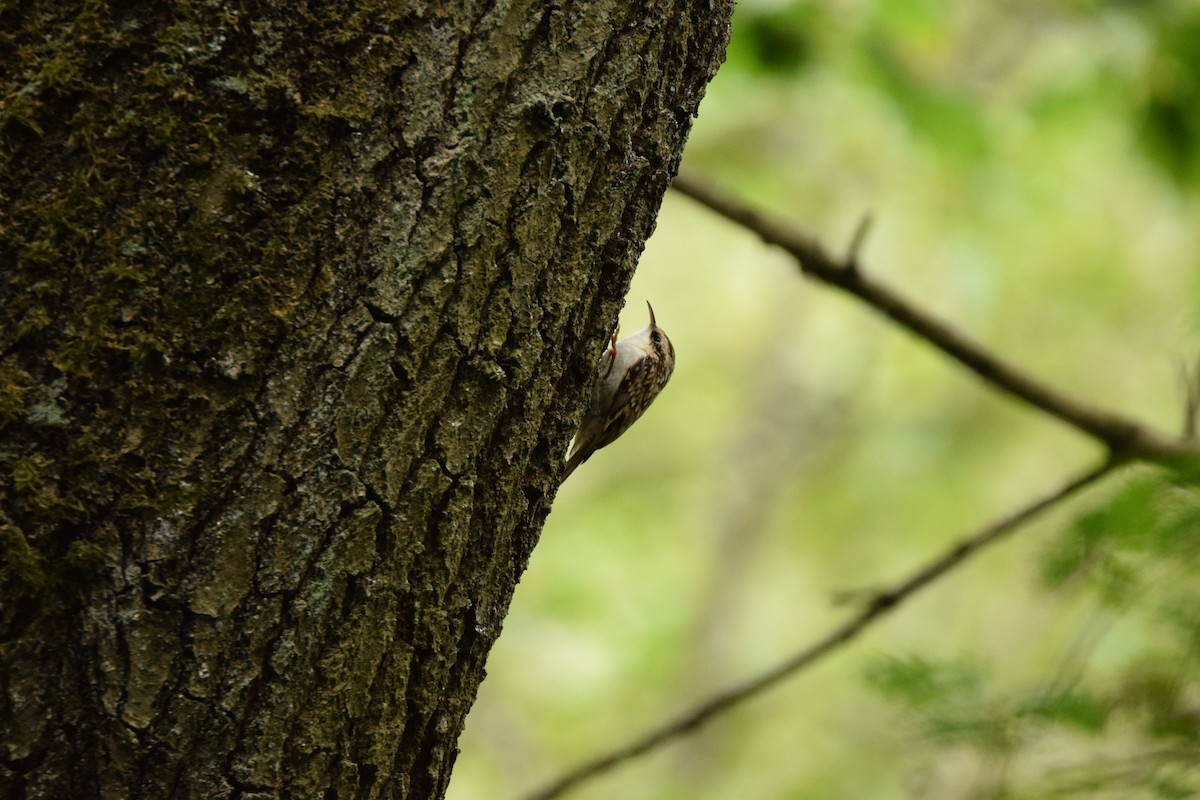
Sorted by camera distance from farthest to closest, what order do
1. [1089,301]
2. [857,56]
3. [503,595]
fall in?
[1089,301] → [857,56] → [503,595]

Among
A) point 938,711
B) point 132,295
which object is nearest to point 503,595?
point 132,295

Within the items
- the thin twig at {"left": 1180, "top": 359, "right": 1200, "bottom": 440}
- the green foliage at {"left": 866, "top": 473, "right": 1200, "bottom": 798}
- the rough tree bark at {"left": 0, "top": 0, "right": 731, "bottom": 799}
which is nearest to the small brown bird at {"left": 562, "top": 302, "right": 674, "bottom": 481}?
the green foliage at {"left": 866, "top": 473, "right": 1200, "bottom": 798}

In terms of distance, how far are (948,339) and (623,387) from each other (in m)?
1.06

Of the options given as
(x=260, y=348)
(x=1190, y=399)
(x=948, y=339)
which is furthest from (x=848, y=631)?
(x=260, y=348)

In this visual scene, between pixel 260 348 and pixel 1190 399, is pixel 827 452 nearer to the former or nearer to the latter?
pixel 1190 399

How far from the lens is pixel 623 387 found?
3391mm

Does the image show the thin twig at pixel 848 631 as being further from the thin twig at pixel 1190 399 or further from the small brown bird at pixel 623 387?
the small brown bird at pixel 623 387

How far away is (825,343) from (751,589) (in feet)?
7.60

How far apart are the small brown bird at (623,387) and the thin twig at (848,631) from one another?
89 cm

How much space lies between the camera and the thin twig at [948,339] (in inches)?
98.1

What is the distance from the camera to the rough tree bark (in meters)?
1.10

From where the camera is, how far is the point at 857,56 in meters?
3.17

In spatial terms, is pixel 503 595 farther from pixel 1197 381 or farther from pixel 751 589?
pixel 751 589

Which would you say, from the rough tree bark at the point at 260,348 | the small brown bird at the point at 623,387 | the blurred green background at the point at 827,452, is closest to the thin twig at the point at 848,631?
the small brown bird at the point at 623,387
